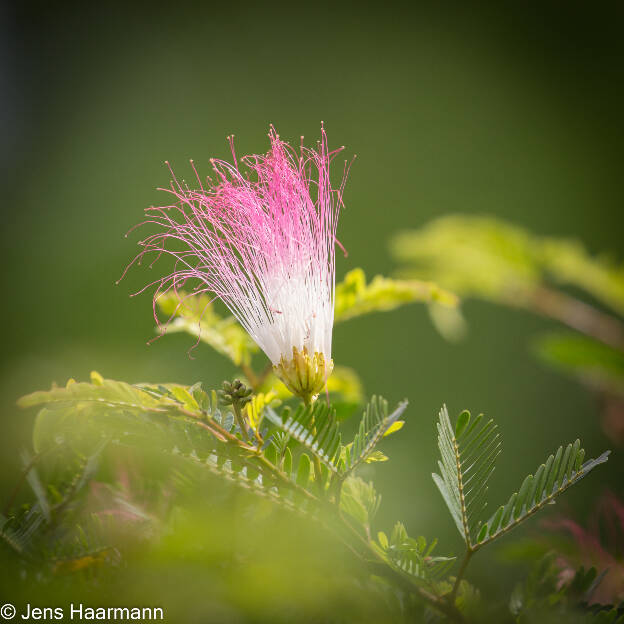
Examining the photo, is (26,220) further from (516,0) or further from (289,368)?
(516,0)

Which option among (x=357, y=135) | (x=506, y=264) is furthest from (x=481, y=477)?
(x=357, y=135)

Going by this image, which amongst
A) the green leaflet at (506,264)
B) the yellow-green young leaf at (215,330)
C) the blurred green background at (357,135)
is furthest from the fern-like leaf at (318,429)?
the blurred green background at (357,135)

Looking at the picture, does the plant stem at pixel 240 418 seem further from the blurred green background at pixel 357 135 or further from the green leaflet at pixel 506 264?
the blurred green background at pixel 357 135

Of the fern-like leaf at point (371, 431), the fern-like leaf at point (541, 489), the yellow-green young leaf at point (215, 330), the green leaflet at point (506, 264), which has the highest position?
the green leaflet at point (506, 264)

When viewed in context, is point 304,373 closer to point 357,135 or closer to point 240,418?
point 240,418

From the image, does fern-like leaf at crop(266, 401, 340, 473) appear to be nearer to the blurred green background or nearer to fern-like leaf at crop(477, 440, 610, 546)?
fern-like leaf at crop(477, 440, 610, 546)

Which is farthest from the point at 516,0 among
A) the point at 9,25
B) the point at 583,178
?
the point at 9,25
